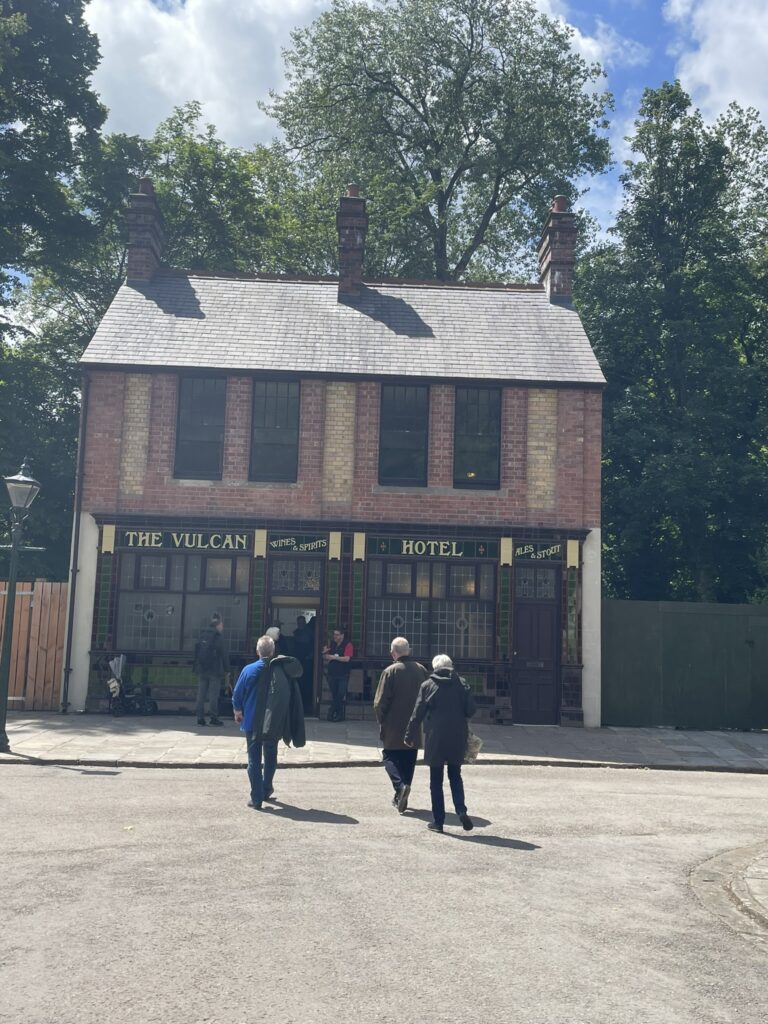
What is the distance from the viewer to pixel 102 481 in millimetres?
19062

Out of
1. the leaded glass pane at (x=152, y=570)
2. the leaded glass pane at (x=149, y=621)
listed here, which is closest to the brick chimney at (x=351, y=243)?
the leaded glass pane at (x=152, y=570)

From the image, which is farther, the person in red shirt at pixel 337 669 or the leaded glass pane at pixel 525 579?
the leaded glass pane at pixel 525 579

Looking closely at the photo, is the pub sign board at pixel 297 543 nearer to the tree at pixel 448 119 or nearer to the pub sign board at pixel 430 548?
the pub sign board at pixel 430 548

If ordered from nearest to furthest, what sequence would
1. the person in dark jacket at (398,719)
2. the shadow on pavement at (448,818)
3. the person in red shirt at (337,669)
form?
1. the shadow on pavement at (448,818)
2. the person in dark jacket at (398,719)
3. the person in red shirt at (337,669)

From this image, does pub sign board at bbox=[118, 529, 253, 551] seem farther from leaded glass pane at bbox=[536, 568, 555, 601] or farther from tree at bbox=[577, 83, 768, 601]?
tree at bbox=[577, 83, 768, 601]

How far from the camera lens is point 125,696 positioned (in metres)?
18.1

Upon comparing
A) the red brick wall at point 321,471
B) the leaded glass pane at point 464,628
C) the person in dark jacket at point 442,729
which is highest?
the red brick wall at point 321,471

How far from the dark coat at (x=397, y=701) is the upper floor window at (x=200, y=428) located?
9681 millimetres

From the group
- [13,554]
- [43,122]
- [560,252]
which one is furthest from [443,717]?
[43,122]

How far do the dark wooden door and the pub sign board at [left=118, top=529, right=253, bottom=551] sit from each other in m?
5.58

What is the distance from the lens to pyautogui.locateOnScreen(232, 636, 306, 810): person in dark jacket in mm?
10016

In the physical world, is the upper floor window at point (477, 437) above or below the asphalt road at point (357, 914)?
above

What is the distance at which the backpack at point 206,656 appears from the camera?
1691cm

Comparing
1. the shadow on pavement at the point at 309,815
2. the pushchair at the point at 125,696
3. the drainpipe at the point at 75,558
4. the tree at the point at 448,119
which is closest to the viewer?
the shadow on pavement at the point at 309,815
